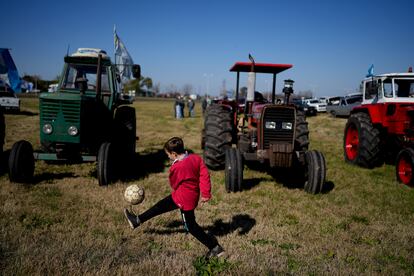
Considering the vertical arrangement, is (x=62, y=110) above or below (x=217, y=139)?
above

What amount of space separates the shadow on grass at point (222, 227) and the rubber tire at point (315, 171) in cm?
159

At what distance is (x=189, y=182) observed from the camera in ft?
11.6

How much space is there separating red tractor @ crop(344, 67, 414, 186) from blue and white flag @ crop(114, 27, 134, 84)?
562 centimetres

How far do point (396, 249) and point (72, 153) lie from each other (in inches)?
199

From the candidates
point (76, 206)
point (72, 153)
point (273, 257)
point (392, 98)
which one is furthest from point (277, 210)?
point (392, 98)

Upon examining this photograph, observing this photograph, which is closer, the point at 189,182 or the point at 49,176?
the point at 189,182

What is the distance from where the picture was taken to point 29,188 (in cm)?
561

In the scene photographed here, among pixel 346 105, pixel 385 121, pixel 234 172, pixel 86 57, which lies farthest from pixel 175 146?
pixel 346 105

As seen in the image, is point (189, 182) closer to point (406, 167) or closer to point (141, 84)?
point (406, 167)

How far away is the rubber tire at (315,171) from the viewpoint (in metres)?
5.69

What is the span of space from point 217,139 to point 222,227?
2573mm

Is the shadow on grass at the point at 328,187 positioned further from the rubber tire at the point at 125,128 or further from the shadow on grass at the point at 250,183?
the rubber tire at the point at 125,128

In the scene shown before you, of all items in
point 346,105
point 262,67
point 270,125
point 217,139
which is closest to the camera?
point 270,125

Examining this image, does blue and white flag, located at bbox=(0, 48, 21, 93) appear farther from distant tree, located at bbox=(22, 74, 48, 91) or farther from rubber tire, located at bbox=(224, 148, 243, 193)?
distant tree, located at bbox=(22, 74, 48, 91)
